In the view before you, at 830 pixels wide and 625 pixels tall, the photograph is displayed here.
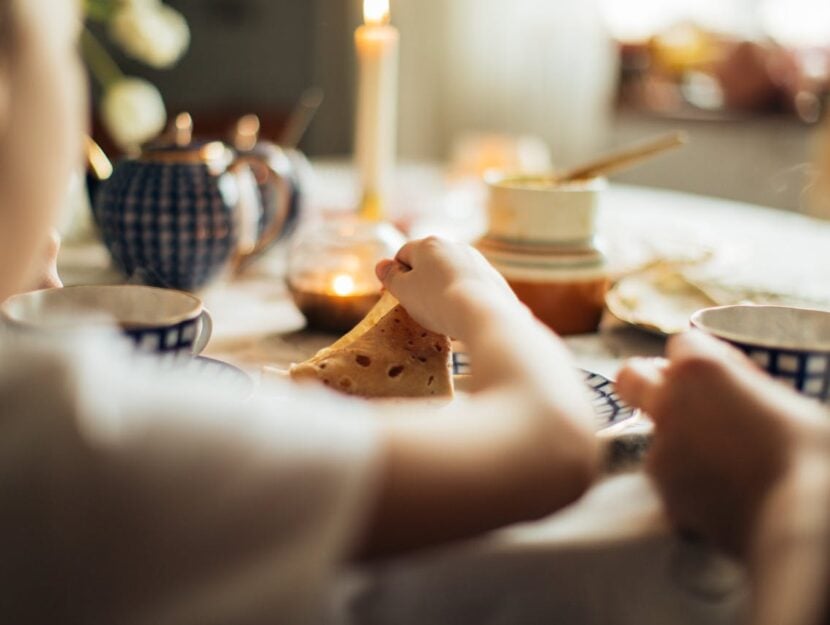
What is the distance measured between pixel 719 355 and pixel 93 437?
0.35 m

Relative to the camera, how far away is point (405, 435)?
48 cm

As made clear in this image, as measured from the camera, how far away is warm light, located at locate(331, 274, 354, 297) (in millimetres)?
956

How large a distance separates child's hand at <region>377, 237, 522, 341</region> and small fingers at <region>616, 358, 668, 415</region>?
8 centimetres

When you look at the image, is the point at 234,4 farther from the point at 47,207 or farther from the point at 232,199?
the point at 47,207

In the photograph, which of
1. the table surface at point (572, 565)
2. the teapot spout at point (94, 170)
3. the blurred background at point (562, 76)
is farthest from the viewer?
the blurred background at point (562, 76)

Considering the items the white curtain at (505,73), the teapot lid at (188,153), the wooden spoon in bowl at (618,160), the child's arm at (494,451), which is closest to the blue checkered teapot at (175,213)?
the teapot lid at (188,153)

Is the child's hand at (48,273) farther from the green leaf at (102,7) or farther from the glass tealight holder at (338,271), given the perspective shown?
the green leaf at (102,7)

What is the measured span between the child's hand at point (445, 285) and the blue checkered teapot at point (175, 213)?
1.20ft

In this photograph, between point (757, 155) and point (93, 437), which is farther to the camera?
point (757, 155)

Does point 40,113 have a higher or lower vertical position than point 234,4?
lower

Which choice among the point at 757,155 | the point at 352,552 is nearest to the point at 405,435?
the point at 352,552

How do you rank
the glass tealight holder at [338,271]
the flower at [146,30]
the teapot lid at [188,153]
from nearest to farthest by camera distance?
the glass tealight holder at [338,271], the teapot lid at [188,153], the flower at [146,30]

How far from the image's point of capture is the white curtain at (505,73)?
3.34 meters

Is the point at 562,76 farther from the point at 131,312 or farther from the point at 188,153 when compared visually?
the point at 131,312
